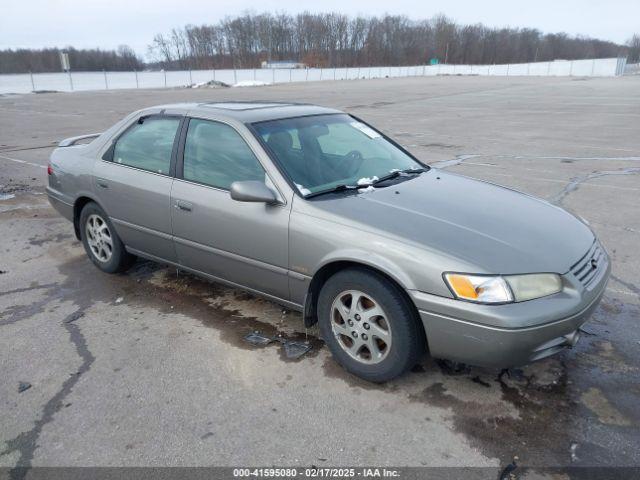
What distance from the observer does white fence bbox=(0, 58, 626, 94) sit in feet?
140

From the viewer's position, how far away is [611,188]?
7.82 metres

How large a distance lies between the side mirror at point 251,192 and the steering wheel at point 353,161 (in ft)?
2.36

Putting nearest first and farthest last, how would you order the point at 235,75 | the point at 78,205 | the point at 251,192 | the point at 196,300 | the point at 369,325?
the point at 369,325 → the point at 251,192 → the point at 196,300 → the point at 78,205 → the point at 235,75

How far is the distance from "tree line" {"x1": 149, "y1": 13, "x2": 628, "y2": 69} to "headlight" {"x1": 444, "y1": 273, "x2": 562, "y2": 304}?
104 meters

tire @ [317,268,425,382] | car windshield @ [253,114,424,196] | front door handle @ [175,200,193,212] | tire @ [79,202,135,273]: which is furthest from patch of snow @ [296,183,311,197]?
tire @ [79,202,135,273]

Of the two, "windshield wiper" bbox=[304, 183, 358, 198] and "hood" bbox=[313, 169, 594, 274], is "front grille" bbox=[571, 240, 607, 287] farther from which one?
"windshield wiper" bbox=[304, 183, 358, 198]

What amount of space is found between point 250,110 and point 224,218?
92cm

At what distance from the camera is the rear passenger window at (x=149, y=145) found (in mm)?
4035

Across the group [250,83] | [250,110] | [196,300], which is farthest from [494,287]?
[250,83]

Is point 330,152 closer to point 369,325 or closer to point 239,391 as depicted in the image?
point 369,325

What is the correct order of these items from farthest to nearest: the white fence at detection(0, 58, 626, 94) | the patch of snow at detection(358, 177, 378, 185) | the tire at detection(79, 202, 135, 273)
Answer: the white fence at detection(0, 58, 626, 94)
the tire at detection(79, 202, 135, 273)
the patch of snow at detection(358, 177, 378, 185)

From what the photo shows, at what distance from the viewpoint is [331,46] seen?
372 ft

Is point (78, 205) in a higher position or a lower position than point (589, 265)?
lower

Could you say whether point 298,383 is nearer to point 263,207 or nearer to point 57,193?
point 263,207
